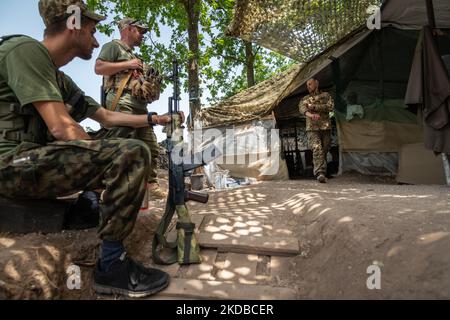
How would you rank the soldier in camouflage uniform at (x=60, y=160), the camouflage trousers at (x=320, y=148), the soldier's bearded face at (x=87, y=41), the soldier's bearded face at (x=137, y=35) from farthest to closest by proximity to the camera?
the camouflage trousers at (x=320, y=148), the soldier's bearded face at (x=137, y=35), the soldier's bearded face at (x=87, y=41), the soldier in camouflage uniform at (x=60, y=160)

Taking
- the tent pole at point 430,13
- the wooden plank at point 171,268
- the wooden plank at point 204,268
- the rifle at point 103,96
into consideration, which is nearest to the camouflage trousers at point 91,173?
the wooden plank at point 171,268

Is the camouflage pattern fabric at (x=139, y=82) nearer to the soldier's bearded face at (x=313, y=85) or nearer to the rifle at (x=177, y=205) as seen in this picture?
the rifle at (x=177, y=205)

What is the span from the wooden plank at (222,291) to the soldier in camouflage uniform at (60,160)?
4.4 inches

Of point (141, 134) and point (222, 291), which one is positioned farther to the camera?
point (141, 134)

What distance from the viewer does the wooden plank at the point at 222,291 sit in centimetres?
205

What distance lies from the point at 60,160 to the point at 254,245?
1675mm

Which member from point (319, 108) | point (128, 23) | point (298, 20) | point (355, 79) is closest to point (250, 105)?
point (319, 108)

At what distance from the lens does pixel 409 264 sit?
1.90 m

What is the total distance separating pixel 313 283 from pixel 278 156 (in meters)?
5.61

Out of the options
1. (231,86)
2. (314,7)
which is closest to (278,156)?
(314,7)

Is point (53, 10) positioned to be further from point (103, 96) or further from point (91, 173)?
point (103, 96)

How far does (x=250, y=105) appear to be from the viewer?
8.20 m
